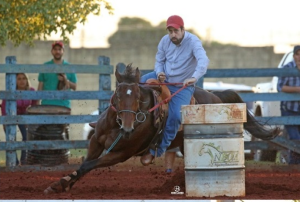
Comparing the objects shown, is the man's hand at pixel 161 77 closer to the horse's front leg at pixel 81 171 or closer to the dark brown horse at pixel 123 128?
the dark brown horse at pixel 123 128

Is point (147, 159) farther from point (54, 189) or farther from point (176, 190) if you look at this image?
point (54, 189)

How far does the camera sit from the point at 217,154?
9.89m

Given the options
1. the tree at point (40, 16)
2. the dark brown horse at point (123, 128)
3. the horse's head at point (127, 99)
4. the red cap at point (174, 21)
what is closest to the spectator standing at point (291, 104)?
the tree at point (40, 16)

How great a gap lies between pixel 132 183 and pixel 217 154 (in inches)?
109

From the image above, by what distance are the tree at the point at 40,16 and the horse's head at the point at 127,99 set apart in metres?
5.48

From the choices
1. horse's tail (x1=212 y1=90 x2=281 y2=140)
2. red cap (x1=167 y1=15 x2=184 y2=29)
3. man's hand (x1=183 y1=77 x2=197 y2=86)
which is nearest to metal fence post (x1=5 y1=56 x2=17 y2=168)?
horse's tail (x1=212 y1=90 x2=281 y2=140)

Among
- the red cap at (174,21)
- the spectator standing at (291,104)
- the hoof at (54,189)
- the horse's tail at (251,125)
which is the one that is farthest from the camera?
the spectator standing at (291,104)

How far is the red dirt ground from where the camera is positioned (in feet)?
33.6

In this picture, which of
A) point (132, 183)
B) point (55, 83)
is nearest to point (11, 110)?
point (55, 83)

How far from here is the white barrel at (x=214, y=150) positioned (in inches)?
387

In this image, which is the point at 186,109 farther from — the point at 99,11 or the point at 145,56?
the point at 145,56

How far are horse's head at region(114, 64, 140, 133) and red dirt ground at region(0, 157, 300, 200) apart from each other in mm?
887

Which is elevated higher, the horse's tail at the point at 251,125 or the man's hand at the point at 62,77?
the man's hand at the point at 62,77

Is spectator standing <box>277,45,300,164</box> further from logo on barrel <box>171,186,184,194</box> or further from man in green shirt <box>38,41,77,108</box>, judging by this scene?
logo on barrel <box>171,186,184,194</box>
